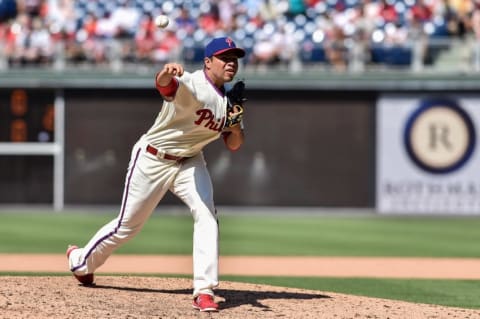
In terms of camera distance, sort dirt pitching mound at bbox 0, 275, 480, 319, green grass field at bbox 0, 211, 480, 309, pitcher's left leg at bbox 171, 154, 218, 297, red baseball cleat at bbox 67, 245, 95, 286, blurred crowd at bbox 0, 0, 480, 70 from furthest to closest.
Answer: blurred crowd at bbox 0, 0, 480, 70, green grass field at bbox 0, 211, 480, 309, red baseball cleat at bbox 67, 245, 95, 286, pitcher's left leg at bbox 171, 154, 218, 297, dirt pitching mound at bbox 0, 275, 480, 319

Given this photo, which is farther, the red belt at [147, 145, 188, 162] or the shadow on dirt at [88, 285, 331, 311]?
the shadow on dirt at [88, 285, 331, 311]

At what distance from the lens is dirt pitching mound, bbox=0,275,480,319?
22.6 ft

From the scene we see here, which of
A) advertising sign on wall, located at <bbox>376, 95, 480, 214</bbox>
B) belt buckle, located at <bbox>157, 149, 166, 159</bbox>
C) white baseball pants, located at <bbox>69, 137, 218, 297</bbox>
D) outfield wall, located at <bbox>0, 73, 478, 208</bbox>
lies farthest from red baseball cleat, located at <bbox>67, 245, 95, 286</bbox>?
advertising sign on wall, located at <bbox>376, 95, 480, 214</bbox>

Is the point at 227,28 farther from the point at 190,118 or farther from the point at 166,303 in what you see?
the point at 166,303

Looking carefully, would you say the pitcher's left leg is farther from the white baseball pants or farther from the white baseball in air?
the white baseball in air

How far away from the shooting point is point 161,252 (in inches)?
506

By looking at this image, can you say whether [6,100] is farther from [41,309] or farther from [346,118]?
[41,309]

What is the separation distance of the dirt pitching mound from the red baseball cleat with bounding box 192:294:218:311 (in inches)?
2.0

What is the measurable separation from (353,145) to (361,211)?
1269mm

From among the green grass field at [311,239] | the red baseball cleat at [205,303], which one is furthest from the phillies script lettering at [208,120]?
the green grass field at [311,239]

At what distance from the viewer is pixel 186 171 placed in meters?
7.60

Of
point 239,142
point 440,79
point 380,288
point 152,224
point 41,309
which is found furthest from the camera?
point 440,79

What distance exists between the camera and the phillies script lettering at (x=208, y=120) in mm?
7354

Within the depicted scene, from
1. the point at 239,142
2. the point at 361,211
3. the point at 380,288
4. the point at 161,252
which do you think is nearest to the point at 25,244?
the point at 161,252
